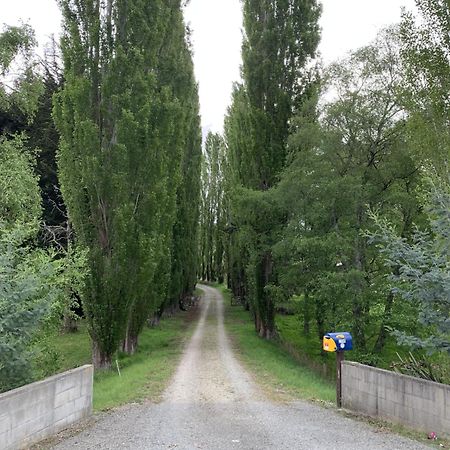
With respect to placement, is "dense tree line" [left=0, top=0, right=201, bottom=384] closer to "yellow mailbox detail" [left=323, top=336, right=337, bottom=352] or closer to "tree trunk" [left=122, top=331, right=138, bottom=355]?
"tree trunk" [left=122, top=331, right=138, bottom=355]

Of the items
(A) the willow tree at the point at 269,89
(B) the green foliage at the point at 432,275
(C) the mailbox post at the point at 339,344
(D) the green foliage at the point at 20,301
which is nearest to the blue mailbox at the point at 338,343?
(C) the mailbox post at the point at 339,344

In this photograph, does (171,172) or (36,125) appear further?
(36,125)

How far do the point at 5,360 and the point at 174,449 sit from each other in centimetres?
262

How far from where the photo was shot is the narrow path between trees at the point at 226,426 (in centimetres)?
646

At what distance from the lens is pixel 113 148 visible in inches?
573

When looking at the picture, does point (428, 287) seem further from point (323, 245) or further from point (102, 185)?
point (102, 185)

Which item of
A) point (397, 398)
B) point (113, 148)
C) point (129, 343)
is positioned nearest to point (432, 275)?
point (397, 398)

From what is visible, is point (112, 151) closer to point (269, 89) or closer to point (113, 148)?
point (113, 148)

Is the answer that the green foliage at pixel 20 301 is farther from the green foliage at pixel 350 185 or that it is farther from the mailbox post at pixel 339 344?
the green foliage at pixel 350 185

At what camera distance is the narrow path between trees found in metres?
6.46

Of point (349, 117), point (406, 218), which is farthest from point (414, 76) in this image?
point (406, 218)

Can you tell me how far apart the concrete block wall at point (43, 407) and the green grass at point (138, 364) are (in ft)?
3.99

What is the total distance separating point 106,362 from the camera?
14.1 meters

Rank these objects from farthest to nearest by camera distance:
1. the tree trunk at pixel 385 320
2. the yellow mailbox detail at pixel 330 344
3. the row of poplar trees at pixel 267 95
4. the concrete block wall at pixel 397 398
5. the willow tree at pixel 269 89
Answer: the willow tree at pixel 269 89 < the row of poplar trees at pixel 267 95 < the tree trunk at pixel 385 320 < the yellow mailbox detail at pixel 330 344 < the concrete block wall at pixel 397 398
